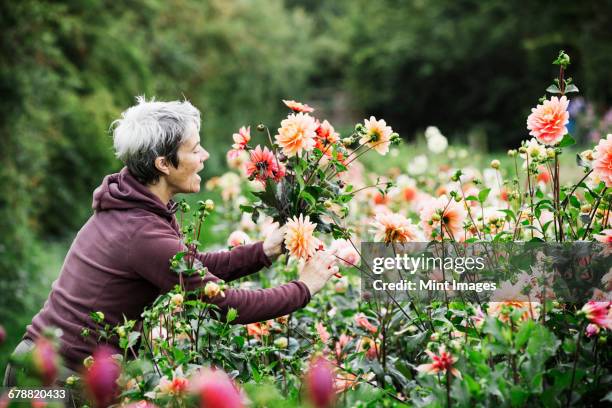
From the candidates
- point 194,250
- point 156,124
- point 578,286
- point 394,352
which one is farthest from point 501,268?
point 156,124

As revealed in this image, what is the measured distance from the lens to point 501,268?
6.52 feet

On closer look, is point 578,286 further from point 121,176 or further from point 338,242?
point 121,176

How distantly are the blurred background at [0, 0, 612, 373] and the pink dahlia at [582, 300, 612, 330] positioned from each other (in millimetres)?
2196

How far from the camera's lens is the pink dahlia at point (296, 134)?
78.3 inches

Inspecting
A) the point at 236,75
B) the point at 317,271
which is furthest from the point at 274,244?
the point at 236,75

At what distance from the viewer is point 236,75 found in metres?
17.9

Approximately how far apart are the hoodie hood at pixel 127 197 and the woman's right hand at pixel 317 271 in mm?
445

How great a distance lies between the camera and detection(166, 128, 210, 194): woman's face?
7.04 ft

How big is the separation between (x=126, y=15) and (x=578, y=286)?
30.5 feet

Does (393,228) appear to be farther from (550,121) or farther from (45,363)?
(45,363)

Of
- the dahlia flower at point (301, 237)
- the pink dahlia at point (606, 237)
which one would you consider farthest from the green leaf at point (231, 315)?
the pink dahlia at point (606, 237)

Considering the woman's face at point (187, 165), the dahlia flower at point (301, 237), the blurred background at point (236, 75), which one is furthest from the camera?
the blurred background at point (236, 75)

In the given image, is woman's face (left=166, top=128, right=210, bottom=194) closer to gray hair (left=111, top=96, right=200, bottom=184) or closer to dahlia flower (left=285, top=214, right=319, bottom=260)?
gray hair (left=111, top=96, right=200, bottom=184)

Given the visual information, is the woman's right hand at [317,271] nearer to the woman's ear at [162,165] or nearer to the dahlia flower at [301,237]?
the dahlia flower at [301,237]
